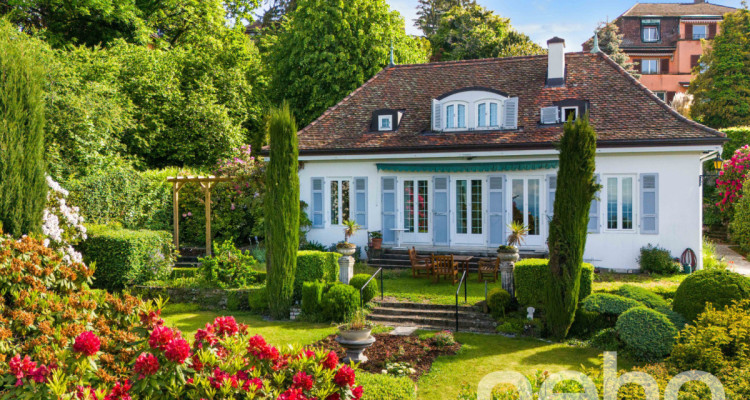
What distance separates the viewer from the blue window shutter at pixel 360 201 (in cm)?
1992

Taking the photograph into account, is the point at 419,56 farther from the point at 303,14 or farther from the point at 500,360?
the point at 500,360

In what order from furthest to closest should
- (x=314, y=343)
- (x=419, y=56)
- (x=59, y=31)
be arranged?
1. (x=419, y=56)
2. (x=59, y=31)
3. (x=314, y=343)

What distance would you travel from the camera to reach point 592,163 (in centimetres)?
1155

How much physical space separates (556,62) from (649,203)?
589 centimetres

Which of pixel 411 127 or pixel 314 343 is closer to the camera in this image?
pixel 314 343

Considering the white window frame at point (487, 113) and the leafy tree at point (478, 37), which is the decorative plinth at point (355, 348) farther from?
the leafy tree at point (478, 37)

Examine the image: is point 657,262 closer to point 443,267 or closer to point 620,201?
point 620,201

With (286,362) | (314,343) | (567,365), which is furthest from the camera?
(314,343)

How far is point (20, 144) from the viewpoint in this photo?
1119cm

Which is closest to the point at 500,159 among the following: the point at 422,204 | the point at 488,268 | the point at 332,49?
the point at 422,204

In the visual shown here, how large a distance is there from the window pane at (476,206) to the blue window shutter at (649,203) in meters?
4.72

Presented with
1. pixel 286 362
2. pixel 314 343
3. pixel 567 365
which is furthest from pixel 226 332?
pixel 567 365

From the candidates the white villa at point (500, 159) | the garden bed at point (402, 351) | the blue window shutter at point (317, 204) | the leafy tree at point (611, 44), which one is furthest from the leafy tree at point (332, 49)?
the garden bed at point (402, 351)

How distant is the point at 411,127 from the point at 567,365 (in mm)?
11525
